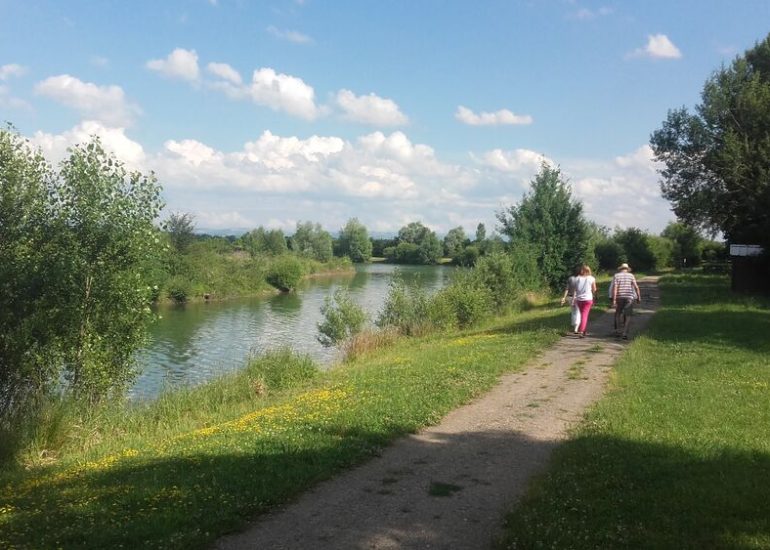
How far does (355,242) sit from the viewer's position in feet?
472

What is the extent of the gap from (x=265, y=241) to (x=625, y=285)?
9675 cm

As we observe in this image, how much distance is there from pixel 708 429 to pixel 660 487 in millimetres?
2362

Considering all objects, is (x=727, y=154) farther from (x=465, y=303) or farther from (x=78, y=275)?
(x=78, y=275)

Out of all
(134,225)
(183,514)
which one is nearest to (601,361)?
(183,514)

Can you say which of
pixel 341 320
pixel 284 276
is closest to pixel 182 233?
pixel 284 276

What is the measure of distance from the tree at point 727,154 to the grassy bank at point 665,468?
2074 cm

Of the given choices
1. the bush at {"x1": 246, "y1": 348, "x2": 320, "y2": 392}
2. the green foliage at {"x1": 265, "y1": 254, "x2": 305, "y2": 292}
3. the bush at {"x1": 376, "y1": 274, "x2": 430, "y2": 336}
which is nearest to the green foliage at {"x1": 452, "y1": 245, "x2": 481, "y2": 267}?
the bush at {"x1": 376, "y1": 274, "x2": 430, "y2": 336}

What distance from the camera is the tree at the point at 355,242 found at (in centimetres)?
14412

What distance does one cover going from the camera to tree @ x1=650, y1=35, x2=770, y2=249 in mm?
29547

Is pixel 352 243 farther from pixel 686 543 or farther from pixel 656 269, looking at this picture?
pixel 686 543

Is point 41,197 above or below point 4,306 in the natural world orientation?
above

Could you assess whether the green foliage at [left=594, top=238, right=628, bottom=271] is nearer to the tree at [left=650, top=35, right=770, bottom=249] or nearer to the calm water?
the tree at [left=650, top=35, right=770, bottom=249]

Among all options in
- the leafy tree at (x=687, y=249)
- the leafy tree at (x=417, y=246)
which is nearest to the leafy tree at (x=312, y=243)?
the leafy tree at (x=417, y=246)

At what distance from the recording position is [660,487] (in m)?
5.73
